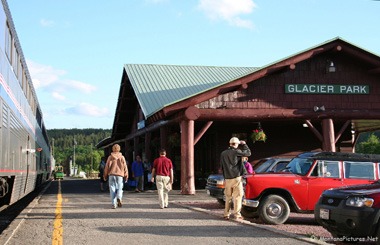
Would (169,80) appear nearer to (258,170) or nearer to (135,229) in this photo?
(258,170)

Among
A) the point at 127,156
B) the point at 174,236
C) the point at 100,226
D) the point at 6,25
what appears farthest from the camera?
the point at 127,156

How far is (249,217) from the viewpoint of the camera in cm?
1182

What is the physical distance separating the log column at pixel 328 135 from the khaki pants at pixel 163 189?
30.6 feet

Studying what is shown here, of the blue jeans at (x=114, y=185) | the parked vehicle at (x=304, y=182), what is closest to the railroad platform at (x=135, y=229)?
the blue jeans at (x=114, y=185)

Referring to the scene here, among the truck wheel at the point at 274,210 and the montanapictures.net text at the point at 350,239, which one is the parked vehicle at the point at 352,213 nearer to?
the montanapictures.net text at the point at 350,239

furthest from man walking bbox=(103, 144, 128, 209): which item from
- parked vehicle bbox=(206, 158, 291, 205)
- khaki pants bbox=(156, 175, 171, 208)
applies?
parked vehicle bbox=(206, 158, 291, 205)

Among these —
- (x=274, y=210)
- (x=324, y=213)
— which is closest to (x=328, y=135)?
(x=274, y=210)

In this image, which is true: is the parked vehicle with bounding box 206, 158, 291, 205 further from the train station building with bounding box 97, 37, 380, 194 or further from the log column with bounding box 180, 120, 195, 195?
the train station building with bounding box 97, 37, 380, 194

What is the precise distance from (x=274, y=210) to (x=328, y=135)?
11.0 m

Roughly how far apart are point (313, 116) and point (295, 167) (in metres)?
10.1

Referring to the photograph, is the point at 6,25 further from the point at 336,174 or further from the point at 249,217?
the point at 336,174

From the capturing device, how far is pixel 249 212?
11.3 m

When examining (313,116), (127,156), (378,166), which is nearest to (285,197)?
(378,166)

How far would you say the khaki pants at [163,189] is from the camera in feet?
43.6
